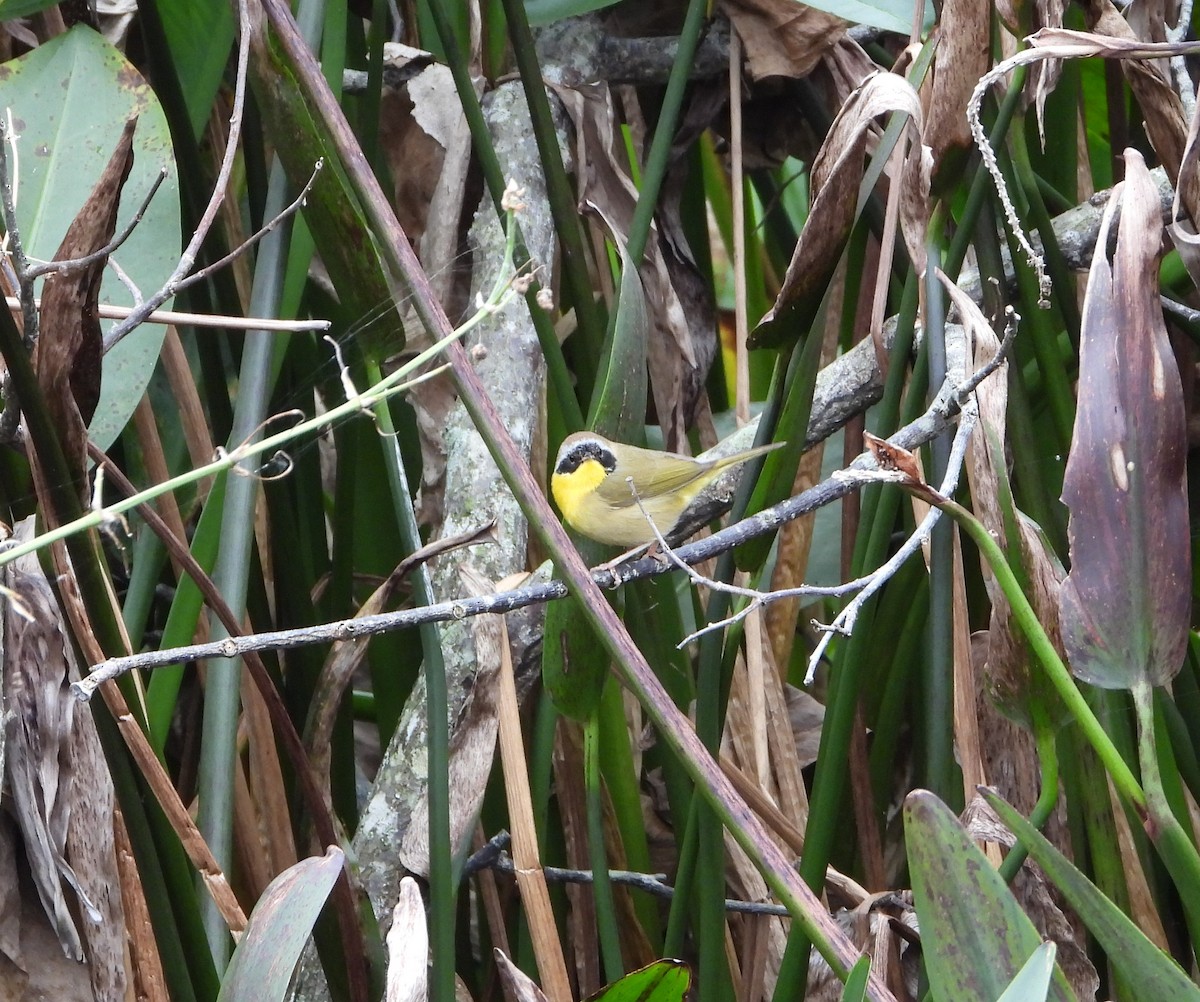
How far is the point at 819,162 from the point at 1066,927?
0.85 meters

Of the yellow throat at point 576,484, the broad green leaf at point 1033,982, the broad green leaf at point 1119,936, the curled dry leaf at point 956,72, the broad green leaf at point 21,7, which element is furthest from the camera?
the yellow throat at point 576,484

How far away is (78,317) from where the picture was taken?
0.90 meters

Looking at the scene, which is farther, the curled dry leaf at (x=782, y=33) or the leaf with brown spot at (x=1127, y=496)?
the curled dry leaf at (x=782, y=33)

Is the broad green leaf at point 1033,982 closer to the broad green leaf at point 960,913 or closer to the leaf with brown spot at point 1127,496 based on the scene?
the broad green leaf at point 960,913

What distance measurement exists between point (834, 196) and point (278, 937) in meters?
0.72

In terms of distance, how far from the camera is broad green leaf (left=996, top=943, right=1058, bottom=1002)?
22.8 inches

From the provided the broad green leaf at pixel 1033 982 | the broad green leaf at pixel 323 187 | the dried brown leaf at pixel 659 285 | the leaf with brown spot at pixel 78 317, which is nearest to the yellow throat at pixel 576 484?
the dried brown leaf at pixel 659 285

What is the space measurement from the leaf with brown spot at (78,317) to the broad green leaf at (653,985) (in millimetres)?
592

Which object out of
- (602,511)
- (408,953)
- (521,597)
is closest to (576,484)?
(602,511)

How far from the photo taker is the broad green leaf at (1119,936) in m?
0.69

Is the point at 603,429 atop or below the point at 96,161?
below

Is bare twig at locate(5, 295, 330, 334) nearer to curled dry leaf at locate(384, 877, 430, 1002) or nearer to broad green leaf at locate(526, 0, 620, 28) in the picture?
curled dry leaf at locate(384, 877, 430, 1002)

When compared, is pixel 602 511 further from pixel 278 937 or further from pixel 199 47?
pixel 278 937

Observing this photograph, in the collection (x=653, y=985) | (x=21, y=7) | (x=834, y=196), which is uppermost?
(x=21, y=7)
